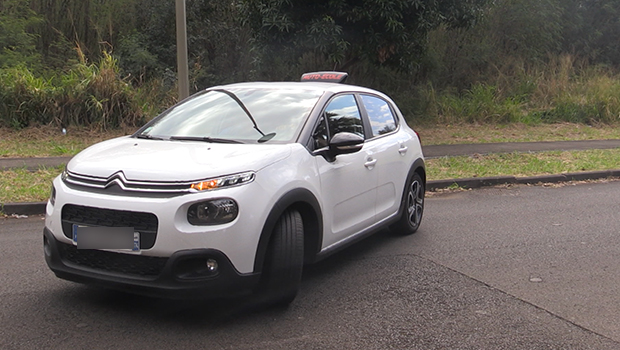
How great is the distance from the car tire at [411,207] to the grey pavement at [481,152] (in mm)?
2755

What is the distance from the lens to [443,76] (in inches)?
844

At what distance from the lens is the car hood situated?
3.97 meters

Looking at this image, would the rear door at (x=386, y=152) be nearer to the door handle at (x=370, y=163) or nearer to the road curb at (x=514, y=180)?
the door handle at (x=370, y=163)

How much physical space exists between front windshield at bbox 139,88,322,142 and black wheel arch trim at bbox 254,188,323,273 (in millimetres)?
550

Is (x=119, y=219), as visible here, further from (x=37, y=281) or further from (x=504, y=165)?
(x=504, y=165)

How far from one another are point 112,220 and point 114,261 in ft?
0.90

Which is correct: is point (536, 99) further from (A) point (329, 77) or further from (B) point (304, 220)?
(B) point (304, 220)

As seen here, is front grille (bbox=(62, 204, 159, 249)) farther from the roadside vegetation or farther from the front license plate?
the roadside vegetation

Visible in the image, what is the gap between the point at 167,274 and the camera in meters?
3.83

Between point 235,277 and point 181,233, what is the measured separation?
1.45 ft

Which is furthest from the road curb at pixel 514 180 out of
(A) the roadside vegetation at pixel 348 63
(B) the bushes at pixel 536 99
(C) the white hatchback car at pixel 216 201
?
(B) the bushes at pixel 536 99

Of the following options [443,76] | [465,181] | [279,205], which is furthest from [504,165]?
[443,76]

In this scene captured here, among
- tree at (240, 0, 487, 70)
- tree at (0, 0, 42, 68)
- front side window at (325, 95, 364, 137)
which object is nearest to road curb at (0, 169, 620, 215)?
front side window at (325, 95, 364, 137)

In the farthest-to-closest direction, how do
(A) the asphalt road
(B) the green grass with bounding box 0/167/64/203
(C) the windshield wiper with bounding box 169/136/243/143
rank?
(B) the green grass with bounding box 0/167/64/203
(C) the windshield wiper with bounding box 169/136/243/143
(A) the asphalt road
